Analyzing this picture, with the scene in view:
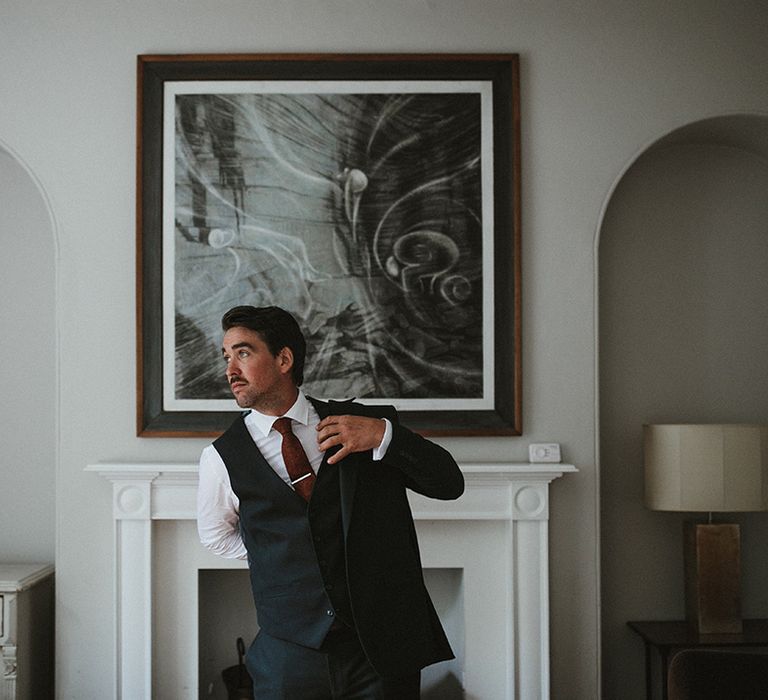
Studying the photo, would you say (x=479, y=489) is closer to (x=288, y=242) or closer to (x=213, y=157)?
(x=288, y=242)

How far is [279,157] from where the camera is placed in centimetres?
370

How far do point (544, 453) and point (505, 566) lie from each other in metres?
0.47

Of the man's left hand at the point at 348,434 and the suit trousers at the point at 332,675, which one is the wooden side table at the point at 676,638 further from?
the man's left hand at the point at 348,434

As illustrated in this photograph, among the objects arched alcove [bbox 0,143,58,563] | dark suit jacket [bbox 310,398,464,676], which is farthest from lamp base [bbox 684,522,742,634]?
arched alcove [bbox 0,143,58,563]

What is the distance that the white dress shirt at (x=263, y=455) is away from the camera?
2236 mm

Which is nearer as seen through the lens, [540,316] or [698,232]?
[540,316]

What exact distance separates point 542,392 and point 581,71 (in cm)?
129

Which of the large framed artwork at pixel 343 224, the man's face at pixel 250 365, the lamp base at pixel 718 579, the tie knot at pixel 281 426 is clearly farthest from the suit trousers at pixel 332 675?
the lamp base at pixel 718 579

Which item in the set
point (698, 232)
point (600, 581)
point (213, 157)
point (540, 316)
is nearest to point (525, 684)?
point (600, 581)

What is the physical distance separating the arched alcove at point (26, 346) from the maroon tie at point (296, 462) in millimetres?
2205

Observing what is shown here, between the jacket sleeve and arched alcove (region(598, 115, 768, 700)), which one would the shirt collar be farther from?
arched alcove (region(598, 115, 768, 700))

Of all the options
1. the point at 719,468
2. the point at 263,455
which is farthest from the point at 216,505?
the point at 719,468

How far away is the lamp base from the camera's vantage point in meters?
3.64

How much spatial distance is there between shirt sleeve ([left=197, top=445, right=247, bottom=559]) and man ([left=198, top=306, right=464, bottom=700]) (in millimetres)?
22
